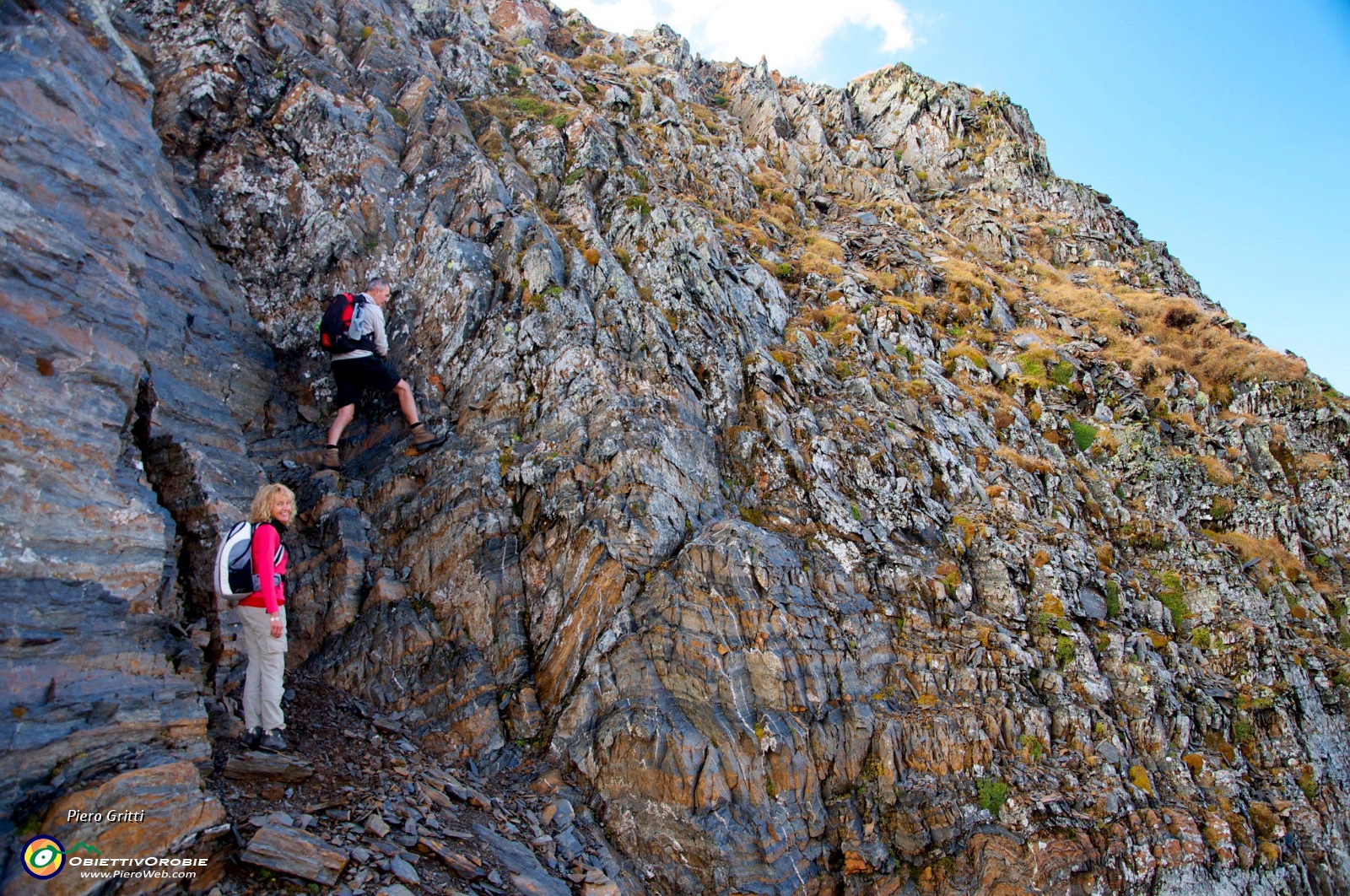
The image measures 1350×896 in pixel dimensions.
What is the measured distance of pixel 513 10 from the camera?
2859 cm

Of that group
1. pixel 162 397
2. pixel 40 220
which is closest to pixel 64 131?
pixel 40 220

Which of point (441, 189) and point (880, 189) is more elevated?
point (880, 189)

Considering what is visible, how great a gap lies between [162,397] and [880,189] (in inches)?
1038

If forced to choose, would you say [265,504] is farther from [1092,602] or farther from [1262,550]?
[1262,550]

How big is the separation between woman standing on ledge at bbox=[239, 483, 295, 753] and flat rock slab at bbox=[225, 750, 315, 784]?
0.17 m

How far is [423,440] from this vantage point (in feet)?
35.6

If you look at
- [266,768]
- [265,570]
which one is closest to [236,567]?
[265,570]

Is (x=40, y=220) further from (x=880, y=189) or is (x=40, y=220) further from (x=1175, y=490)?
(x=880, y=189)

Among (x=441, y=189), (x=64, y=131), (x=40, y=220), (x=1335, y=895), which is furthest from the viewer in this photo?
(x=441, y=189)

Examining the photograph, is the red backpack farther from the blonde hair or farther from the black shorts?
the blonde hair

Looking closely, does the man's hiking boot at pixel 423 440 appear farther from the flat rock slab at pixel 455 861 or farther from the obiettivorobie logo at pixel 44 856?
the obiettivorobie logo at pixel 44 856

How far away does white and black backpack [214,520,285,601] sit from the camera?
5.92m

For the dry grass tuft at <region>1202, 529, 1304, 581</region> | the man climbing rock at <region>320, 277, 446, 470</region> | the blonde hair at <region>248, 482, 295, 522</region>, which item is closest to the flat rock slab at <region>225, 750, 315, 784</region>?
the blonde hair at <region>248, 482, 295, 522</region>

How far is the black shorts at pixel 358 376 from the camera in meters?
10.3
